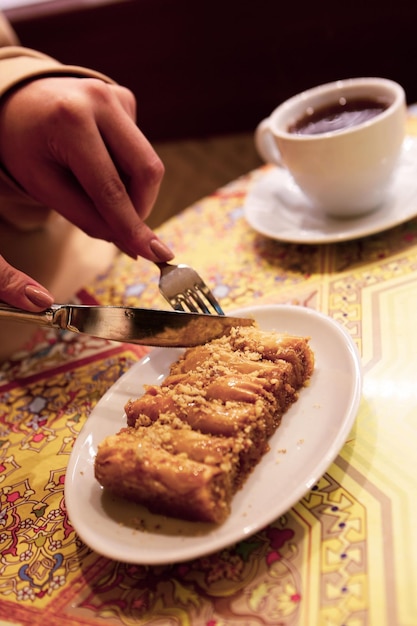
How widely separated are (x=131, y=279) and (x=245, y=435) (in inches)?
26.9

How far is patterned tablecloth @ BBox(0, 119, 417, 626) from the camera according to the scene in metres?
0.65

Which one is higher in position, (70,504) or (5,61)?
(5,61)

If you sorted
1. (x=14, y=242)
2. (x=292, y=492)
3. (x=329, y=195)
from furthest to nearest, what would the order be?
(x=14, y=242) < (x=329, y=195) < (x=292, y=492)

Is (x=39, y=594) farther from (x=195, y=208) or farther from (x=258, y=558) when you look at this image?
(x=195, y=208)

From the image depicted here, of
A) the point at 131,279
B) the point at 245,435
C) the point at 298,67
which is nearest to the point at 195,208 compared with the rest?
the point at 131,279

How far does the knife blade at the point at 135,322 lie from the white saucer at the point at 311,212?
34 cm

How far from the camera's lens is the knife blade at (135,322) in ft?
3.14

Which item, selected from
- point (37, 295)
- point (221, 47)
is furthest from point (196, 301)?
point (221, 47)

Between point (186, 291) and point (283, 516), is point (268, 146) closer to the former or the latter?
point (186, 291)

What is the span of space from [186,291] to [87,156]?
0.30m

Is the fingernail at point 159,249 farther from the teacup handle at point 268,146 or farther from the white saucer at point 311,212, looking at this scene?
the teacup handle at point 268,146

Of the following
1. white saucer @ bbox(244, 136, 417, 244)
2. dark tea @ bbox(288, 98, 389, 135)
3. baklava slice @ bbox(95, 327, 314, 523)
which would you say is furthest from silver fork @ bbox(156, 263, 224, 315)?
dark tea @ bbox(288, 98, 389, 135)

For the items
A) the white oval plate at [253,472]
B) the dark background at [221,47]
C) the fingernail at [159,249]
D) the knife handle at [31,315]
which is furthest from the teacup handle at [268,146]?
the dark background at [221,47]

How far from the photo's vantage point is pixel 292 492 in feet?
2.25
